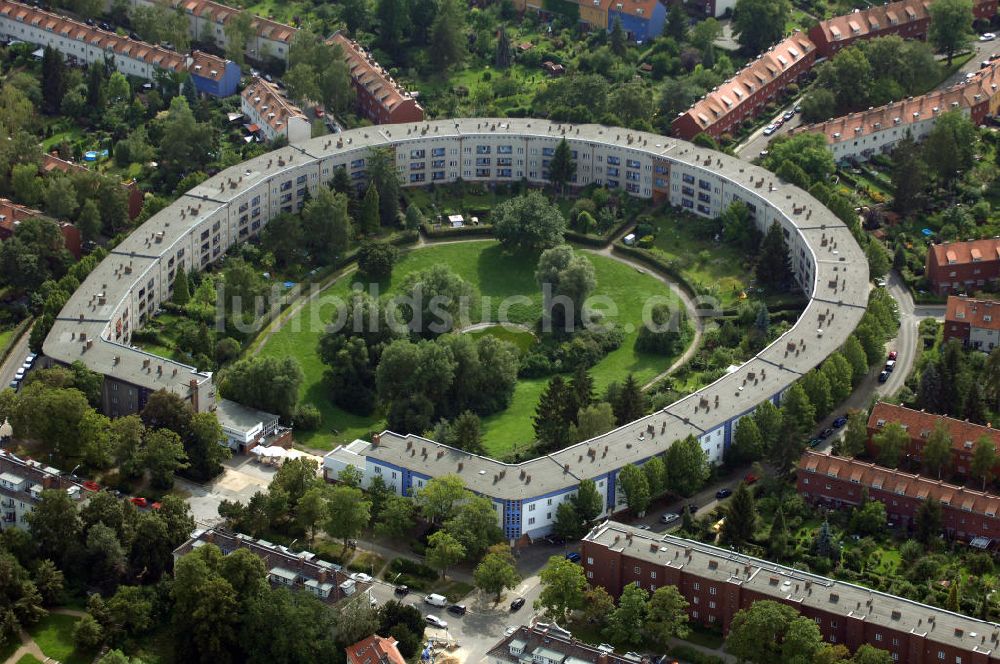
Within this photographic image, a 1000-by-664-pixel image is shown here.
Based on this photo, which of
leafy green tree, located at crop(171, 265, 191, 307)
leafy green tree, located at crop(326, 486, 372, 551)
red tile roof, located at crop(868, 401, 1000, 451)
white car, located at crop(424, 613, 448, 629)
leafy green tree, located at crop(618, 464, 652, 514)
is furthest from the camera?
leafy green tree, located at crop(171, 265, 191, 307)

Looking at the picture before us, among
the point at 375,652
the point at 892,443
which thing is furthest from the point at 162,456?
the point at 892,443

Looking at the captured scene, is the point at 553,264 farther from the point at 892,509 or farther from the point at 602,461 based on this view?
the point at 892,509

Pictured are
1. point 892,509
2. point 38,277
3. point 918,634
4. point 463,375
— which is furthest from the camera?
point 38,277

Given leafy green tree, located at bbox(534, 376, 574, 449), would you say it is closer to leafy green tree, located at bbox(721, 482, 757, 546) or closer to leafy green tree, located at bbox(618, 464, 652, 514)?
leafy green tree, located at bbox(618, 464, 652, 514)

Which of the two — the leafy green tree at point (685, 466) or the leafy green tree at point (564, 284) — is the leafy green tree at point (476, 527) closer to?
the leafy green tree at point (685, 466)

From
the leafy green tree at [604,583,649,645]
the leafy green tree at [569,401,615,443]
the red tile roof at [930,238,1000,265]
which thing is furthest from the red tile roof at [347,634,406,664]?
the red tile roof at [930,238,1000,265]

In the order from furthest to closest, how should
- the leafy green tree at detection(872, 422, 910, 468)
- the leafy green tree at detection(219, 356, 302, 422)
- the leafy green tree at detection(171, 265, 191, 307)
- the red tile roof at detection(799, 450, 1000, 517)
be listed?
the leafy green tree at detection(171, 265, 191, 307), the leafy green tree at detection(219, 356, 302, 422), the leafy green tree at detection(872, 422, 910, 468), the red tile roof at detection(799, 450, 1000, 517)

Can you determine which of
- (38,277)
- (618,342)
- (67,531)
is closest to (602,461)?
(618,342)
